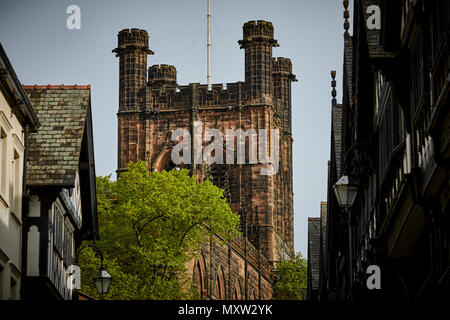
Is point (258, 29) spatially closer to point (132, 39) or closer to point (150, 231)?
point (132, 39)

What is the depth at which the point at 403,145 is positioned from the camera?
1819cm

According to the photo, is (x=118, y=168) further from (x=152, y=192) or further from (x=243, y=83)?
(x=152, y=192)

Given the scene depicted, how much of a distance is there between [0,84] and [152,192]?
3888 centimetres

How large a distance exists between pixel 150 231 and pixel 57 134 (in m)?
31.2

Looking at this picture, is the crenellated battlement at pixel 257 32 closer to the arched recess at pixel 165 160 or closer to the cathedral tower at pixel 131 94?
the cathedral tower at pixel 131 94

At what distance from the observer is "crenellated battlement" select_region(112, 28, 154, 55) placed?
10144 cm

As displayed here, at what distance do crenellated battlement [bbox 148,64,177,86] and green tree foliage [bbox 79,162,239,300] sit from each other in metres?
43.1

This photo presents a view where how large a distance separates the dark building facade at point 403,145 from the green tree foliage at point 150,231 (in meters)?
29.3

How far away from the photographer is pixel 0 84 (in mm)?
22328

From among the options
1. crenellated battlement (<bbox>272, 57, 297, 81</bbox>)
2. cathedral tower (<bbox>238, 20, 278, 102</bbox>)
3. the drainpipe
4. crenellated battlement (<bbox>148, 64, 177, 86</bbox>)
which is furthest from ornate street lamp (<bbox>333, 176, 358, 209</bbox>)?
crenellated battlement (<bbox>272, 57, 297, 81</bbox>)

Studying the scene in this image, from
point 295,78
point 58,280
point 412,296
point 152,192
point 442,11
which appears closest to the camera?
point 442,11

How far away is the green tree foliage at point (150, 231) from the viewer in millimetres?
55656

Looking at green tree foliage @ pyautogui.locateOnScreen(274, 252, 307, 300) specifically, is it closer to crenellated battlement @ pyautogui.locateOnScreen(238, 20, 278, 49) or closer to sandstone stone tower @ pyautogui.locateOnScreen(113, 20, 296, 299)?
sandstone stone tower @ pyautogui.locateOnScreen(113, 20, 296, 299)
